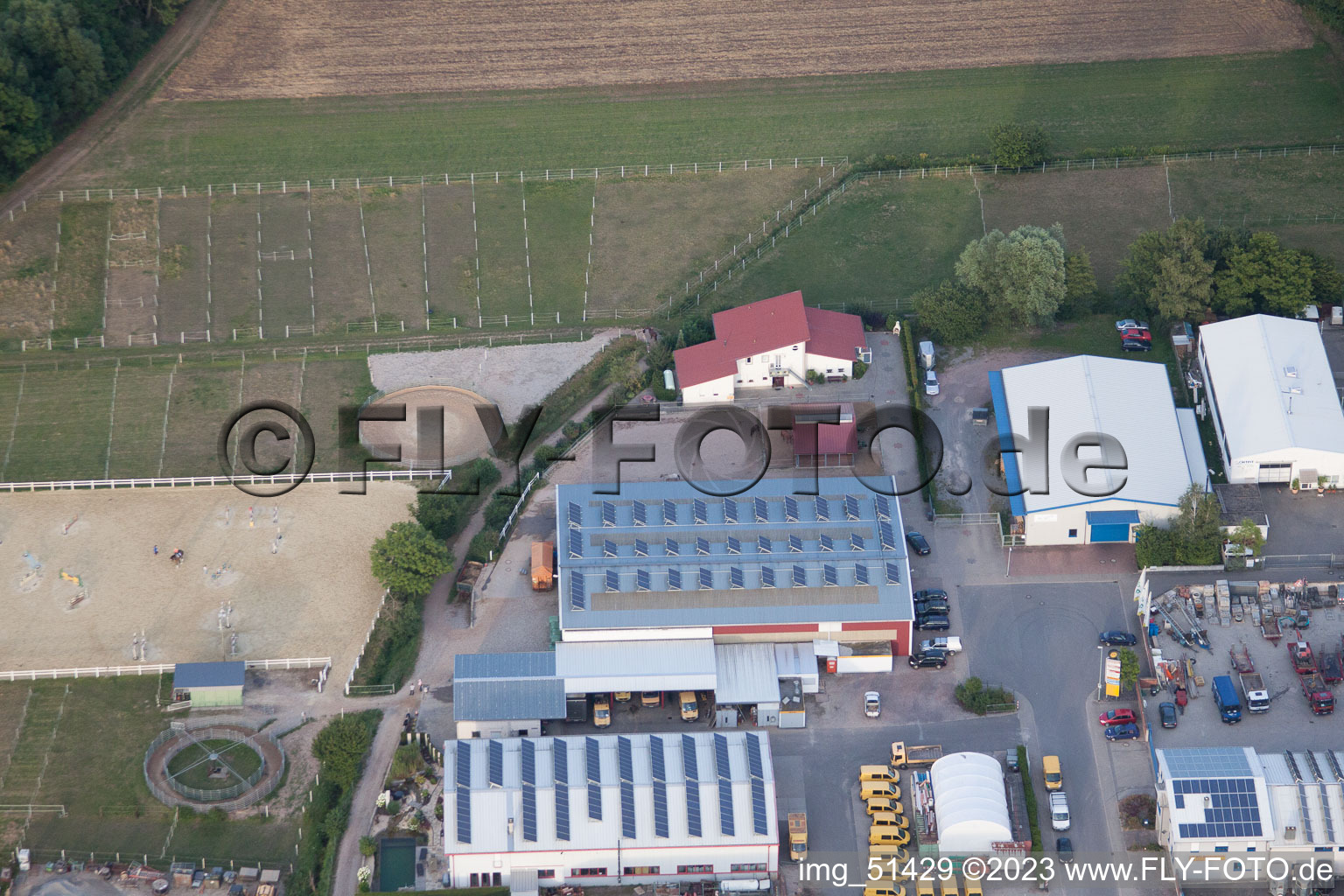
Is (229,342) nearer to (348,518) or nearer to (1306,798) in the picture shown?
(348,518)

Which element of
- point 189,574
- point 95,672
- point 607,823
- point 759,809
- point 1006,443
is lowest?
point 607,823

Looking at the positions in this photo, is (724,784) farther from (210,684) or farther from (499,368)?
(499,368)

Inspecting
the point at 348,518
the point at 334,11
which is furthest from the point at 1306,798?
the point at 334,11

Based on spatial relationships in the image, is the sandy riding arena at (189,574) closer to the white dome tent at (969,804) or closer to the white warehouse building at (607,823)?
the white warehouse building at (607,823)

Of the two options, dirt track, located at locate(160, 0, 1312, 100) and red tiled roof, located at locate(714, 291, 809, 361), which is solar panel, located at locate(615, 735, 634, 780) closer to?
red tiled roof, located at locate(714, 291, 809, 361)

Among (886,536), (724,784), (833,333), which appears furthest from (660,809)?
(833,333)

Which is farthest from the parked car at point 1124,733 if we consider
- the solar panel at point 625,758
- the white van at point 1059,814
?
the solar panel at point 625,758

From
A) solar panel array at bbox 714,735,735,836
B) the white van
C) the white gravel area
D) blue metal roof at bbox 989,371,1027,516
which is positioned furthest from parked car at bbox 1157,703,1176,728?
the white gravel area
